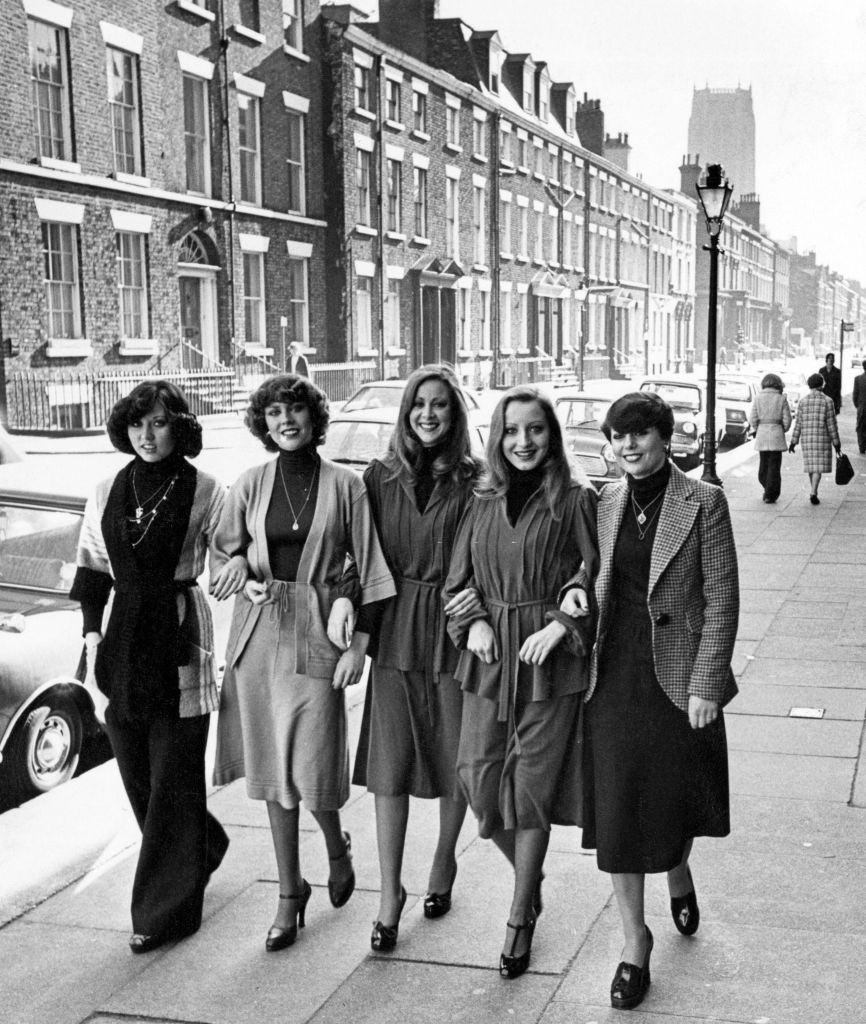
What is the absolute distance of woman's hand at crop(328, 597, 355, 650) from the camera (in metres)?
3.67

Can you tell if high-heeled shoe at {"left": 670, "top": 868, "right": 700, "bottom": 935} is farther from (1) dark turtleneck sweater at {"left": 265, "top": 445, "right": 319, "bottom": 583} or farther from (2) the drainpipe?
(2) the drainpipe

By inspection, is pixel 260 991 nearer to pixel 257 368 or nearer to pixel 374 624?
pixel 374 624

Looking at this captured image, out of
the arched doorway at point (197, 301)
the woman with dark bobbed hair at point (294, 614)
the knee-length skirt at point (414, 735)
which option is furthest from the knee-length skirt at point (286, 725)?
the arched doorway at point (197, 301)

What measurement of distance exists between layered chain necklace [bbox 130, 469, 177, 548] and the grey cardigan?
12264mm

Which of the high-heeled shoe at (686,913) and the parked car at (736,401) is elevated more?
the parked car at (736,401)

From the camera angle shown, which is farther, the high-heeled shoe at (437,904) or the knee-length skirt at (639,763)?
the high-heeled shoe at (437,904)

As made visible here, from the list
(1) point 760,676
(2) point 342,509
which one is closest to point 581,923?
(2) point 342,509

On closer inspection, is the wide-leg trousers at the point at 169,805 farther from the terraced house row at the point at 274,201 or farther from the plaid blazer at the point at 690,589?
the terraced house row at the point at 274,201

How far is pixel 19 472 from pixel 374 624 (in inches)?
191

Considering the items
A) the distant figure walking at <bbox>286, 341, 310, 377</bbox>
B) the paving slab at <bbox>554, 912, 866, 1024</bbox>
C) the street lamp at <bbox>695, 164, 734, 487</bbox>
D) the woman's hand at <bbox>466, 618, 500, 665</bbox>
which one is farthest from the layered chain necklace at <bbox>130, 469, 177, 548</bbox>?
the distant figure walking at <bbox>286, 341, 310, 377</bbox>

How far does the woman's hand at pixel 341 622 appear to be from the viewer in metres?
3.67

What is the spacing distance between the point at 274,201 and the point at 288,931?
26945 millimetres

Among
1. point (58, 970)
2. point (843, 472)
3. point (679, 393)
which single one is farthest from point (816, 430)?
point (58, 970)

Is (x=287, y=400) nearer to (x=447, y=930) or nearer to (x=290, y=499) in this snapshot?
(x=290, y=499)
